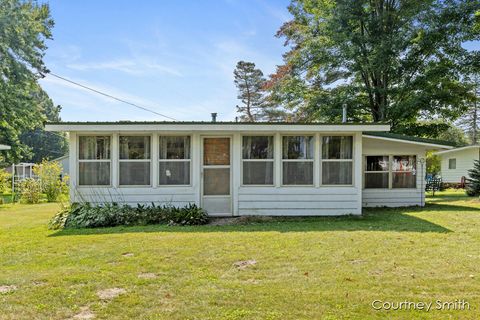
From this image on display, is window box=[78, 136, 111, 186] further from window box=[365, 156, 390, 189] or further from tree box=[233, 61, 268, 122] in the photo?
tree box=[233, 61, 268, 122]

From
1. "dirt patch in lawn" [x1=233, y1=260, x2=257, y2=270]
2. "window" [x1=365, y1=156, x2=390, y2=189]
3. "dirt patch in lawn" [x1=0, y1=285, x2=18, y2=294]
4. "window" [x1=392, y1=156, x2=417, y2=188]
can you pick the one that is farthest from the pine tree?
"dirt patch in lawn" [x1=0, y1=285, x2=18, y2=294]

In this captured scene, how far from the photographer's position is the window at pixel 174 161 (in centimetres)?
937

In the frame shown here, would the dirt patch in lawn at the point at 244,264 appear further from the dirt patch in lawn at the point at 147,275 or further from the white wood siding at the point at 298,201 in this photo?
the white wood siding at the point at 298,201

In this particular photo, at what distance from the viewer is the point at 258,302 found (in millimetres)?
3559

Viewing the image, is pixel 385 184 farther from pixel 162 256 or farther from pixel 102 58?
pixel 102 58

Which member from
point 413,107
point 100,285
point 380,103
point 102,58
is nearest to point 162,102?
point 102,58

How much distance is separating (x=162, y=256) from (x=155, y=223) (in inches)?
133

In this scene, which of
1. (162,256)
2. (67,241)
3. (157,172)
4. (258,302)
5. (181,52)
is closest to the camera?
(258,302)

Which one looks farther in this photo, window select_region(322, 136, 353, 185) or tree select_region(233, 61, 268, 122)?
tree select_region(233, 61, 268, 122)

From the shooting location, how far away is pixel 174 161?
30.8 feet

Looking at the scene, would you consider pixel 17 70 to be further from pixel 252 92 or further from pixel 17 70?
pixel 252 92

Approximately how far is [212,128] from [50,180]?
10282 mm

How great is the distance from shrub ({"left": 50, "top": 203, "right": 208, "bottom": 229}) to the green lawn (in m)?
0.63

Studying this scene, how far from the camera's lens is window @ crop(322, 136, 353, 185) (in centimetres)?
946
